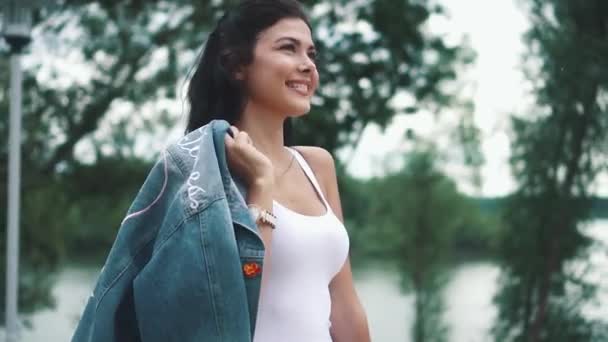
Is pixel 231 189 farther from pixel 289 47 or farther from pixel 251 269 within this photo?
pixel 289 47

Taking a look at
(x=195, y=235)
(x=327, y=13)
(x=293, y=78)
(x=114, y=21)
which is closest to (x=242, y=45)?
(x=293, y=78)

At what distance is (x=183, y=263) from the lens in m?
1.03

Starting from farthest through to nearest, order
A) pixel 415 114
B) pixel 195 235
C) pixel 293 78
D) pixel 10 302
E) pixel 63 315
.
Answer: pixel 63 315 → pixel 415 114 → pixel 10 302 → pixel 293 78 → pixel 195 235

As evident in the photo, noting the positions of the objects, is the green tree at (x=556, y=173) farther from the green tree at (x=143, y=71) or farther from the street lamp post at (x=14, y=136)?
the street lamp post at (x=14, y=136)

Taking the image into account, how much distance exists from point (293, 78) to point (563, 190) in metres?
5.12

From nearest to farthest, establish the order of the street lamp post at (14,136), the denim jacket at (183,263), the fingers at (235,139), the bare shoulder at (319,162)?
the denim jacket at (183,263) → the fingers at (235,139) → the bare shoulder at (319,162) → the street lamp post at (14,136)

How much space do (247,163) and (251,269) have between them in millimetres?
182

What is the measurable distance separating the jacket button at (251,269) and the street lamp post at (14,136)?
2.97 m

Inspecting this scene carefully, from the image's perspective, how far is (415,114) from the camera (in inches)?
234

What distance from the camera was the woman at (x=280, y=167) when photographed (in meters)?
1.22

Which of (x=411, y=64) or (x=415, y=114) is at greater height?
(x=411, y=64)

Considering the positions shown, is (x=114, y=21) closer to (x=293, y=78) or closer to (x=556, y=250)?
(x=556, y=250)

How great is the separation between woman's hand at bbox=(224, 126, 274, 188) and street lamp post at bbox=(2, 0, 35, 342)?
286cm

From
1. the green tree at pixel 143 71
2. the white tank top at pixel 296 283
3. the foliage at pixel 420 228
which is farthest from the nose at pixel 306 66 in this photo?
the foliage at pixel 420 228
